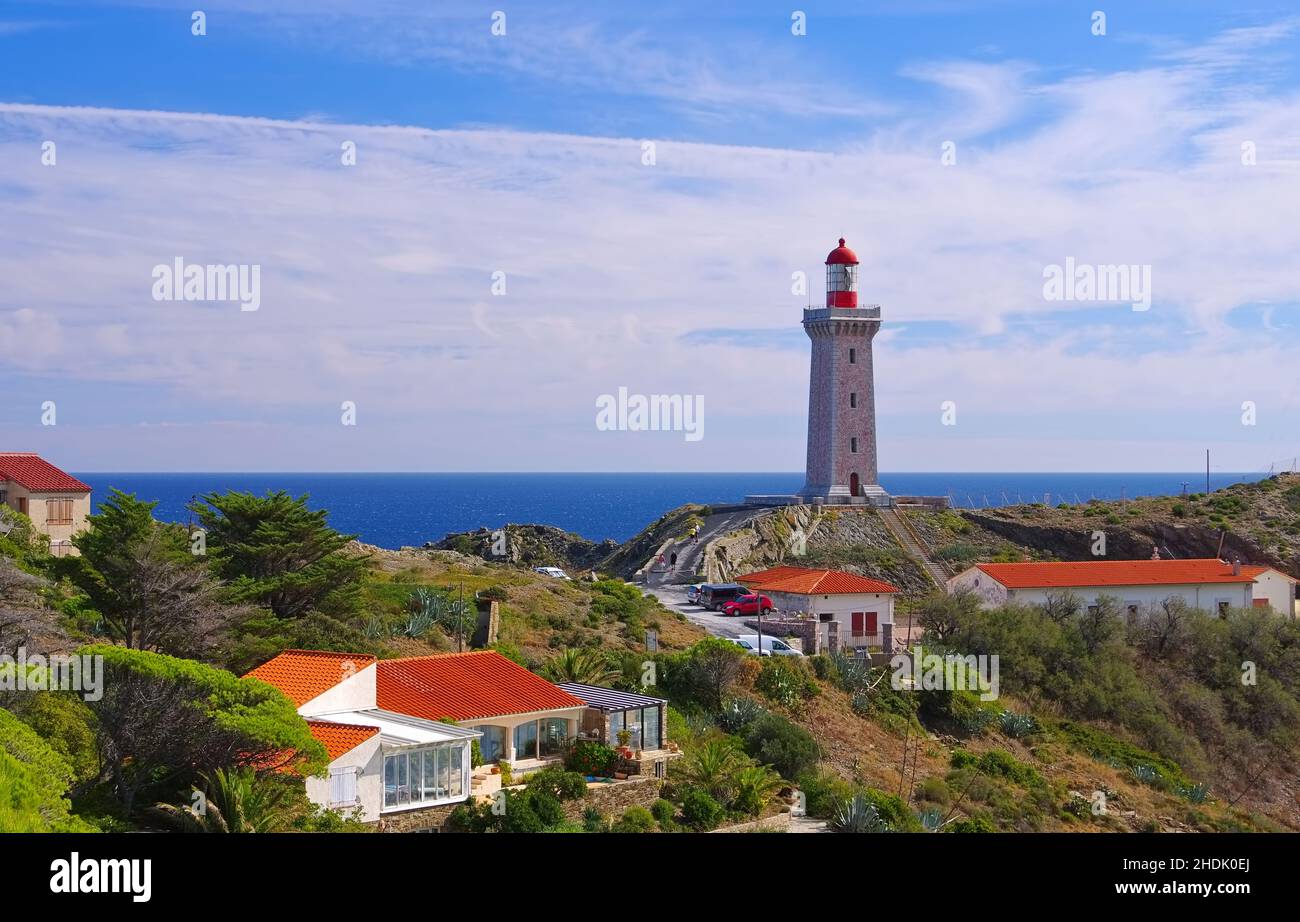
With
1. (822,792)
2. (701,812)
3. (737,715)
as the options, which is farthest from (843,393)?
(701,812)

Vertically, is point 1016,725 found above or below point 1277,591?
below

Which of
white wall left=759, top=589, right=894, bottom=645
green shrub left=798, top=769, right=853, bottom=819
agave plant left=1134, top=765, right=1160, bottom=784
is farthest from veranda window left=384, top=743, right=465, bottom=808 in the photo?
white wall left=759, top=589, right=894, bottom=645

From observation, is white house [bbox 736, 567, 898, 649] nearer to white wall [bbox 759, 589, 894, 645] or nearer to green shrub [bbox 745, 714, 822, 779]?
white wall [bbox 759, 589, 894, 645]

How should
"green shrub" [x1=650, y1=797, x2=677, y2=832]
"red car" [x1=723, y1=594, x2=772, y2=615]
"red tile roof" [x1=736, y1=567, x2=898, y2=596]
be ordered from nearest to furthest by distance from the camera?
"green shrub" [x1=650, y1=797, x2=677, y2=832], "red tile roof" [x1=736, y1=567, x2=898, y2=596], "red car" [x1=723, y1=594, x2=772, y2=615]

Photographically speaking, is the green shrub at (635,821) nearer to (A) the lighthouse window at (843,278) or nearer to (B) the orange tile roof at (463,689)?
(B) the orange tile roof at (463,689)

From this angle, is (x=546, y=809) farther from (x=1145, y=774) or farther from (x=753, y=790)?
(x=1145, y=774)

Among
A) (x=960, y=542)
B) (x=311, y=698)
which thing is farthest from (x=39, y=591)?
(x=960, y=542)
